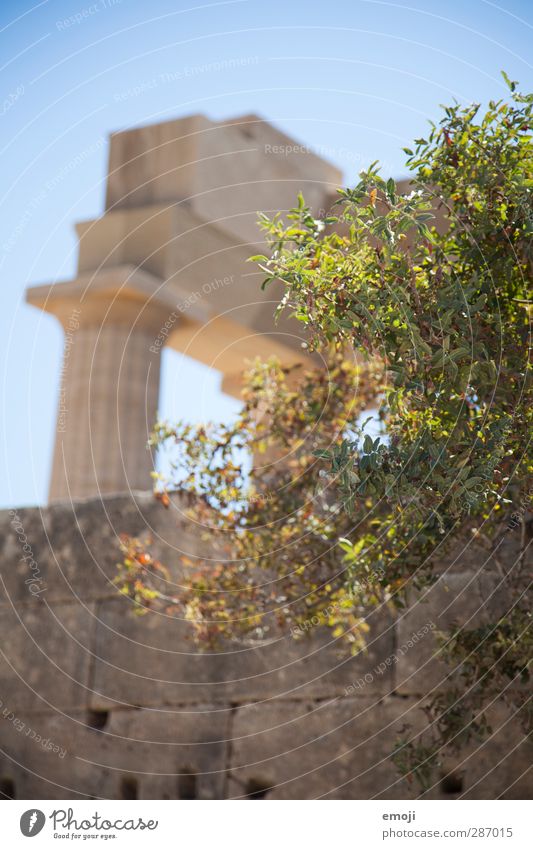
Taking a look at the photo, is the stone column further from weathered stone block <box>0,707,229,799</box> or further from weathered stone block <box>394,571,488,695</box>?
weathered stone block <box>394,571,488,695</box>

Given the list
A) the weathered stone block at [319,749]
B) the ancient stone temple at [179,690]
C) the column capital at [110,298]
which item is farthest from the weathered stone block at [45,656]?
the column capital at [110,298]

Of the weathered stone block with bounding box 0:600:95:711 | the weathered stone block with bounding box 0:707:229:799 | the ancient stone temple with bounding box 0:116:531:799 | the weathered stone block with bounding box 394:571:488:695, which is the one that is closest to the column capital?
the ancient stone temple with bounding box 0:116:531:799

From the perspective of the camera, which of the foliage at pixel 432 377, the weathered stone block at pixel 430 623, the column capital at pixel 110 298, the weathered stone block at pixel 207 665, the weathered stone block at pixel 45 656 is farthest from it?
the column capital at pixel 110 298

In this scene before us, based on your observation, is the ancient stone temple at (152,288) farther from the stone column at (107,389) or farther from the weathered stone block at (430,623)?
the weathered stone block at (430,623)

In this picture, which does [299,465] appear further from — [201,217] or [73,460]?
[201,217]

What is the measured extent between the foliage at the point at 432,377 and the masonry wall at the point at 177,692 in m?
0.51

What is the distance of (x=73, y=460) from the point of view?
13.1 metres

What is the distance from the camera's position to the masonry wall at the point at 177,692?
739 cm

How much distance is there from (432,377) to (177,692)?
3.87 meters

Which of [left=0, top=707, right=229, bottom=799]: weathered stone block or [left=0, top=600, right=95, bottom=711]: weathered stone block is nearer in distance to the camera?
[left=0, top=707, right=229, bottom=799]: weathered stone block

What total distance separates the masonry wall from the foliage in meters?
0.51

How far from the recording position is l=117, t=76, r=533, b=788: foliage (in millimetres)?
5008
